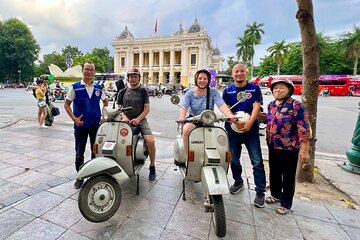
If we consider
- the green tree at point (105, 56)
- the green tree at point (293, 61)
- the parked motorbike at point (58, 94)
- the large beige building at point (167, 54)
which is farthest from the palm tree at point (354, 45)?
the green tree at point (105, 56)

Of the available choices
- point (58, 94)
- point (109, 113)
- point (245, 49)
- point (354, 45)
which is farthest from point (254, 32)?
point (109, 113)

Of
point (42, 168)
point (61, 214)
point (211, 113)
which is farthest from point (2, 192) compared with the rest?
point (211, 113)

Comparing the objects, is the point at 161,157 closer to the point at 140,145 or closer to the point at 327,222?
the point at 140,145

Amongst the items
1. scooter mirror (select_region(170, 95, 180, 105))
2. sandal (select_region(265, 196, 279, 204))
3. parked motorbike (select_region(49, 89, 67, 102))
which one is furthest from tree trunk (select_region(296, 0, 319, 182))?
parked motorbike (select_region(49, 89, 67, 102))

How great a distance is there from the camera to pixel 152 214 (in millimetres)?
2430

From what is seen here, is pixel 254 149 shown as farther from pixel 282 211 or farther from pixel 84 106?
pixel 84 106

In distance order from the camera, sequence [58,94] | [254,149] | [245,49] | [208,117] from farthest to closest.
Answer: [245,49], [58,94], [254,149], [208,117]

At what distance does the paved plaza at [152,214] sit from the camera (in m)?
2.12

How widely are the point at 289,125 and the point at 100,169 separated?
205cm

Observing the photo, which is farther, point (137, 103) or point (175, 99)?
point (137, 103)

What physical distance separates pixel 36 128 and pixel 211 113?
6493 mm

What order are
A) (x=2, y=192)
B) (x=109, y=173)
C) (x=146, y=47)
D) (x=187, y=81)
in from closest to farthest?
(x=109, y=173)
(x=2, y=192)
(x=187, y=81)
(x=146, y=47)

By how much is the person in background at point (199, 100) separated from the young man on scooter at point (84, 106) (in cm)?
129

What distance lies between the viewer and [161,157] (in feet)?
14.7
